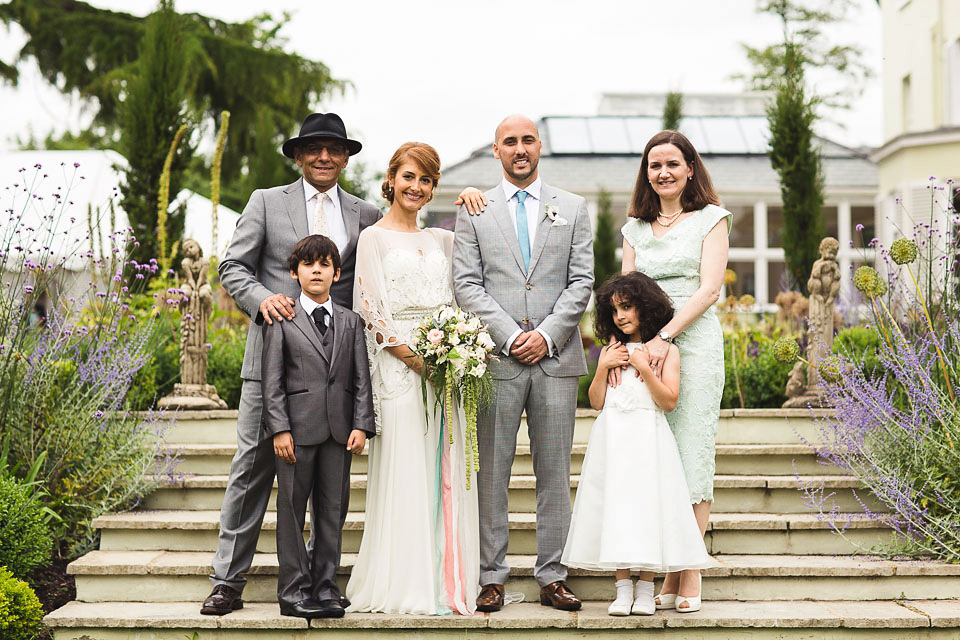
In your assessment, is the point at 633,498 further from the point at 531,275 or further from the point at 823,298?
the point at 823,298

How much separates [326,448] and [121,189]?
6.28m

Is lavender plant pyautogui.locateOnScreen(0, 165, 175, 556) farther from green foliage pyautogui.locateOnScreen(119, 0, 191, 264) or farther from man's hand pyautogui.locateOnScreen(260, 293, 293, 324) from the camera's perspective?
green foliage pyautogui.locateOnScreen(119, 0, 191, 264)

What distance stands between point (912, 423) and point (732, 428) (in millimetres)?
1462

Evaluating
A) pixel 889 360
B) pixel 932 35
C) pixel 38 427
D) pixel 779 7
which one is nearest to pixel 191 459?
pixel 38 427

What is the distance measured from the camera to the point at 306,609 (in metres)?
4.02

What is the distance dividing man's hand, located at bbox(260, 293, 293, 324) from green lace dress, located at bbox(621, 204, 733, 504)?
162 cm

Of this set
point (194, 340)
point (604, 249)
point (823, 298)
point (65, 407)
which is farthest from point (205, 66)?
point (823, 298)

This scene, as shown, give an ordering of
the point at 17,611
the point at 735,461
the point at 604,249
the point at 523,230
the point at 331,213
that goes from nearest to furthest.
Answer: the point at 17,611 → the point at 523,230 → the point at 331,213 → the point at 735,461 → the point at 604,249

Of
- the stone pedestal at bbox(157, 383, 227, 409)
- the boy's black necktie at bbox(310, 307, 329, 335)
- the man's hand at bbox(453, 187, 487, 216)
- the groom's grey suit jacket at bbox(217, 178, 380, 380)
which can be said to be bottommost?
the stone pedestal at bbox(157, 383, 227, 409)

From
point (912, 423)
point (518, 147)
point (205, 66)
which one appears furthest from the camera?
point (205, 66)

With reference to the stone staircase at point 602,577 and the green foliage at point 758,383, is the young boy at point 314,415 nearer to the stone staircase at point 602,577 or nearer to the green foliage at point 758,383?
the stone staircase at point 602,577

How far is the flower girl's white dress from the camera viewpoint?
388 cm

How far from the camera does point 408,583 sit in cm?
412

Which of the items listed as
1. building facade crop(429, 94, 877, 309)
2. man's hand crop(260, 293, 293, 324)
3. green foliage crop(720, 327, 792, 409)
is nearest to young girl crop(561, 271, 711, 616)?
man's hand crop(260, 293, 293, 324)
